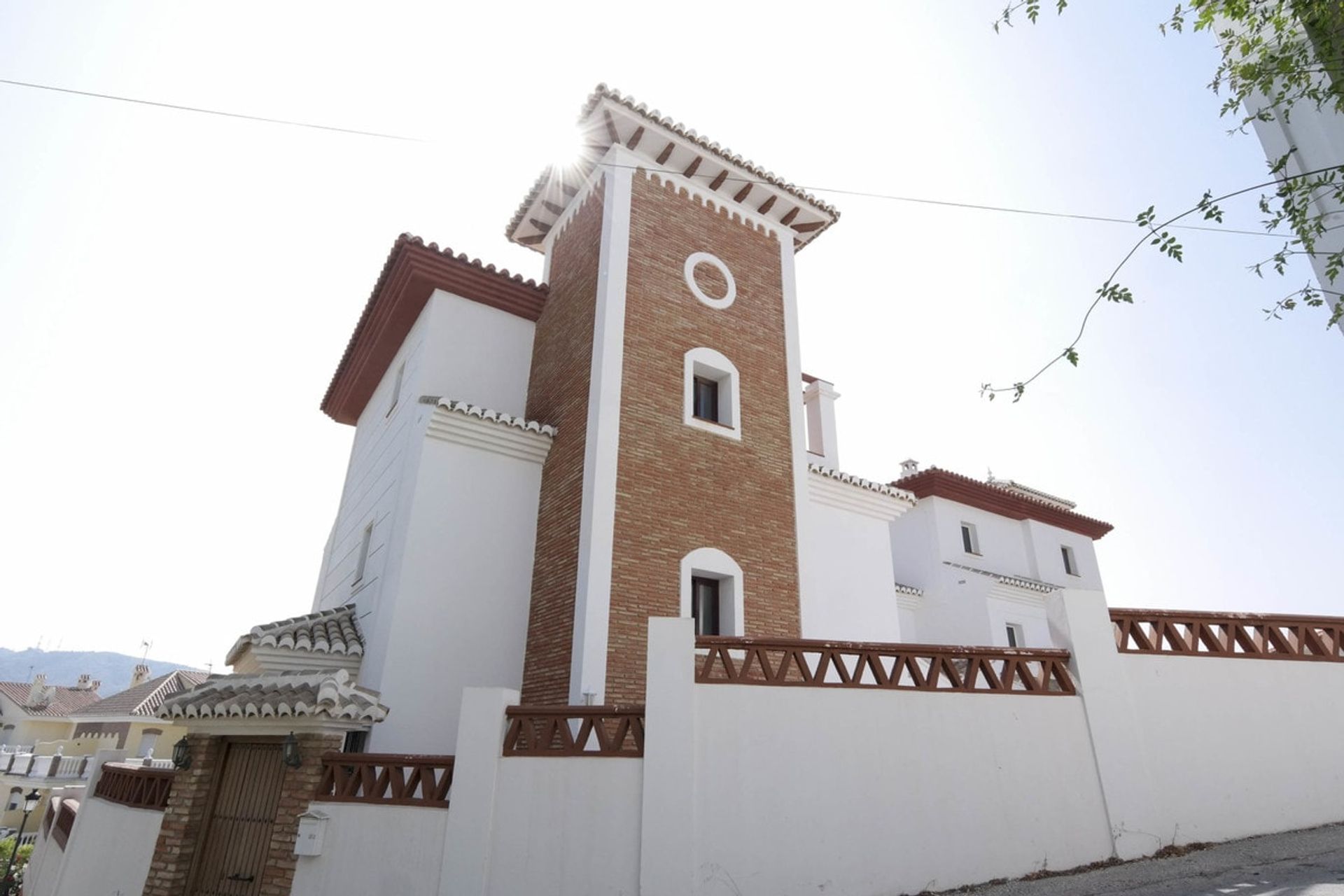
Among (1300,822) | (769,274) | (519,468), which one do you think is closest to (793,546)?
(519,468)

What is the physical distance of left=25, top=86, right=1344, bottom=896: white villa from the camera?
17.0 feet

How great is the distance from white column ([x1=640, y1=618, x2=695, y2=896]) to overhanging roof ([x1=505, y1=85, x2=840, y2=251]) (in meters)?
7.01

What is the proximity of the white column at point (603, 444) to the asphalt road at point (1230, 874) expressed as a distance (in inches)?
150

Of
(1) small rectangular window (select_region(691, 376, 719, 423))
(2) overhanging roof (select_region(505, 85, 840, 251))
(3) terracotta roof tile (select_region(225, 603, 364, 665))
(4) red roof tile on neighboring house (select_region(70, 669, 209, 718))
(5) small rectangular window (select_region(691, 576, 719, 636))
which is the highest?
(2) overhanging roof (select_region(505, 85, 840, 251))

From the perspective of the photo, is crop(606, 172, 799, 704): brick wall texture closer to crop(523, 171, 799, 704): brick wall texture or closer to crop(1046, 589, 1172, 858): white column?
crop(523, 171, 799, 704): brick wall texture

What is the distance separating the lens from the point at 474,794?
523cm

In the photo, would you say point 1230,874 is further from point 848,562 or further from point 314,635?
point 314,635

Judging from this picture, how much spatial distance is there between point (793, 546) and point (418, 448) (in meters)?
4.69

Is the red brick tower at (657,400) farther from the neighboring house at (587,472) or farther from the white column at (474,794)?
the white column at (474,794)

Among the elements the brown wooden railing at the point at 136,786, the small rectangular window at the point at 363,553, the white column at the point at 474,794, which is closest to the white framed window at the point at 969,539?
the small rectangular window at the point at 363,553

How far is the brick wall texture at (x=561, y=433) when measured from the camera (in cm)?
792

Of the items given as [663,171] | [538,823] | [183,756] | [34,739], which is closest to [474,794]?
[538,823]

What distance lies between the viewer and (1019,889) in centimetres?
502

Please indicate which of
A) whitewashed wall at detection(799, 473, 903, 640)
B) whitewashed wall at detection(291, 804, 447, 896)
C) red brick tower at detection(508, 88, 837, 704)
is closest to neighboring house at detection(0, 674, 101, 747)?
red brick tower at detection(508, 88, 837, 704)
